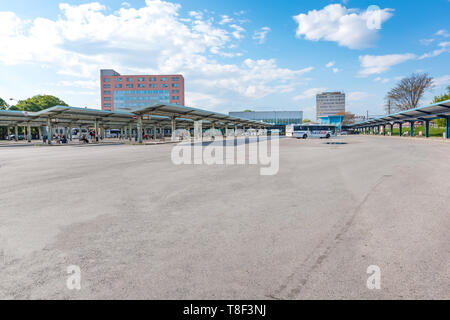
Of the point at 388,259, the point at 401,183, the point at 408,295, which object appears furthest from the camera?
the point at 401,183

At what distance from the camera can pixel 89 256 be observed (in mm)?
3098

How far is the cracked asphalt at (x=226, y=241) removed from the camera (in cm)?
245

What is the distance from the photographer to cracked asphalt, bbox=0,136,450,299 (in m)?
2.45

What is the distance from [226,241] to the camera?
3496 millimetres

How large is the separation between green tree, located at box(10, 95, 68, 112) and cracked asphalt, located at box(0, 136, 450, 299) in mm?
72720

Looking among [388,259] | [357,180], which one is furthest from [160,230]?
[357,180]

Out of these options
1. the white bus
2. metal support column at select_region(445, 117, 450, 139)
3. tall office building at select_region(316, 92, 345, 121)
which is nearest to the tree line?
the white bus

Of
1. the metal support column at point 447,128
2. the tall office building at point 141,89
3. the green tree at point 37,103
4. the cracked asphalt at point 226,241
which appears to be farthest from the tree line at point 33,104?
the metal support column at point 447,128

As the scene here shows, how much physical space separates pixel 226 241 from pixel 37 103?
83.7 meters

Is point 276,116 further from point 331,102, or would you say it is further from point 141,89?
point 331,102

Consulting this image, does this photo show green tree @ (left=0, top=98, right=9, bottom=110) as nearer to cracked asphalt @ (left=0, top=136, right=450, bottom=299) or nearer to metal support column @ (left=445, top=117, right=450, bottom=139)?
cracked asphalt @ (left=0, top=136, right=450, bottom=299)
